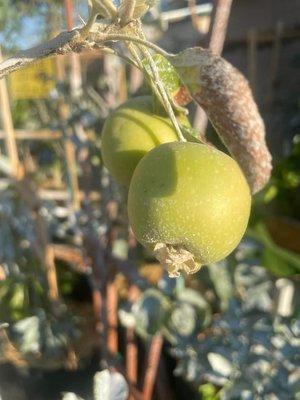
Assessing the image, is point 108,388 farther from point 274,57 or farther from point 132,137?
point 274,57

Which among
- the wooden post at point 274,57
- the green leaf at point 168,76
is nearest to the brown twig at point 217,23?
the green leaf at point 168,76

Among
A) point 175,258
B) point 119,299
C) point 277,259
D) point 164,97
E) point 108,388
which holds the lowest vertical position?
point 119,299

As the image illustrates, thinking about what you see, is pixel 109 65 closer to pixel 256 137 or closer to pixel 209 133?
pixel 209 133

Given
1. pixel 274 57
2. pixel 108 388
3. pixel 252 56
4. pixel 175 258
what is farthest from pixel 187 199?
pixel 274 57

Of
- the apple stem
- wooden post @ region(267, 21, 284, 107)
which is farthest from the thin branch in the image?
wooden post @ region(267, 21, 284, 107)

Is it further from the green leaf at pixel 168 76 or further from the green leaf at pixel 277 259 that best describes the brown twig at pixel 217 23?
the green leaf at pixel 277 259

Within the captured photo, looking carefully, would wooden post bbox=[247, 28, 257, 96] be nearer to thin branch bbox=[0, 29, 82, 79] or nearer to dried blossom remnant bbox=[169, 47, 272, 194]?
dried blossom remnant bbox=[169, 47, 272, 194]
